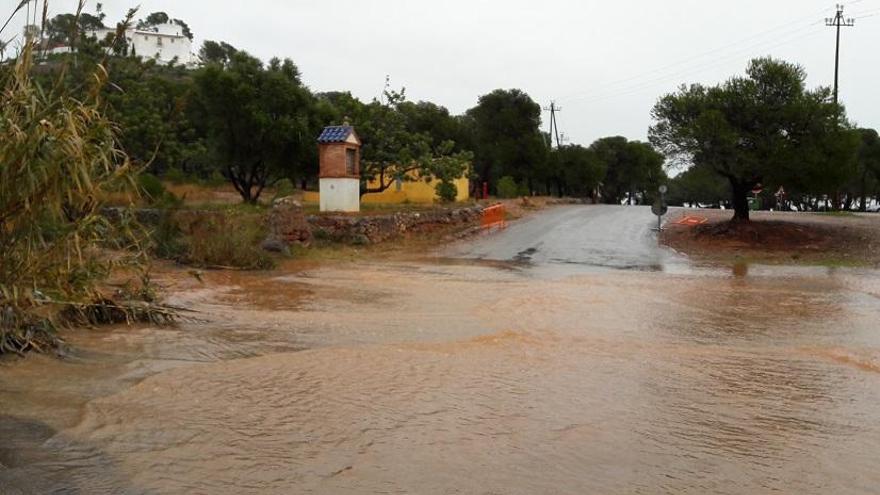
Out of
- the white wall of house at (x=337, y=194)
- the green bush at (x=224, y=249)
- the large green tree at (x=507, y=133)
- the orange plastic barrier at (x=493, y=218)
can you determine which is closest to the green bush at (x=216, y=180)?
the orange plastic barrier at (x=493, y=218)

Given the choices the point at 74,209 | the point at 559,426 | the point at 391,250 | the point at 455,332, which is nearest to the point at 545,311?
the point at 455,332

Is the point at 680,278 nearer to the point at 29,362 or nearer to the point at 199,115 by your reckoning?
the point at 29,362

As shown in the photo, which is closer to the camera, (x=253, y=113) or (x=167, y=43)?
(x=253, y=113)

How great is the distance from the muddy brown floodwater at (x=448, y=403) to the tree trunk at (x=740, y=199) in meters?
14.9

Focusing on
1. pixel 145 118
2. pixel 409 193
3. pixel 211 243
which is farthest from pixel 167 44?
pixel 211 243

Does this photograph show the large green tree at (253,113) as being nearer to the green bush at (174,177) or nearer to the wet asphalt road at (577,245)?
the wet asphalt road at (577,245)

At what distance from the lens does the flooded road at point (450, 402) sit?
197 inches

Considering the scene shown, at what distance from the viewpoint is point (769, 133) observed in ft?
80.2

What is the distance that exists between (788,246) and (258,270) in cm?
1614

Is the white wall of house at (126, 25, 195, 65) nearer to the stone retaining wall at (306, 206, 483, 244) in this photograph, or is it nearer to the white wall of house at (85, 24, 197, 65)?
the white wall of house at (85, 24, 197, 65)

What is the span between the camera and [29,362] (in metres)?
7.44

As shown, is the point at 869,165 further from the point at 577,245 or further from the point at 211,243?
the point at 211,243

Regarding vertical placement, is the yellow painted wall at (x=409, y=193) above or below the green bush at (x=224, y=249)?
above

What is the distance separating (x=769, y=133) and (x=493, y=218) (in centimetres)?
1044
